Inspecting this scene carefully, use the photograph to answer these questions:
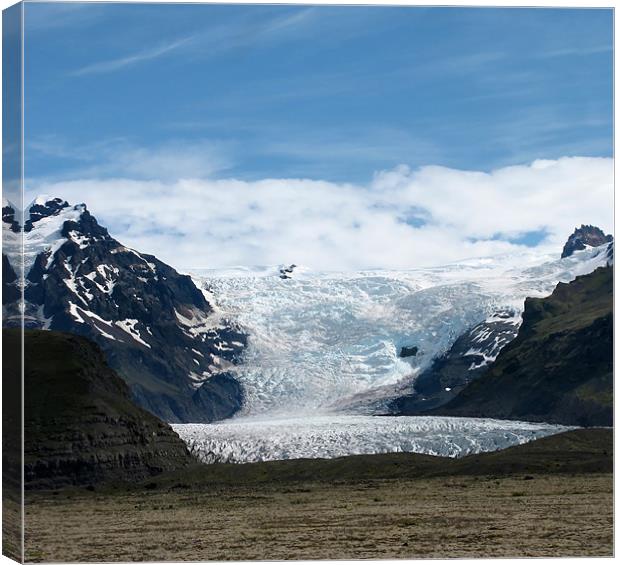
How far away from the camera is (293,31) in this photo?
4294 cm

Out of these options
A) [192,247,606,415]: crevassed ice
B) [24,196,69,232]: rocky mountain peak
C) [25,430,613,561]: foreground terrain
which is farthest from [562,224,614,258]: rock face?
[24,196,69,232]: rocky mountain peak

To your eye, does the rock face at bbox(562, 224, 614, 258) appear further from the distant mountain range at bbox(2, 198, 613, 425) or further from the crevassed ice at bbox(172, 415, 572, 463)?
A: the crevassed ice at bbox(172, 415, 572, 463)

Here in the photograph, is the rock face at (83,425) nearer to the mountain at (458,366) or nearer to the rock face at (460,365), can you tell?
the mountain at (458,366)

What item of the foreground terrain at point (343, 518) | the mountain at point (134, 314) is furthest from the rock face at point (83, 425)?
the foreground terrain at point (343, 518)

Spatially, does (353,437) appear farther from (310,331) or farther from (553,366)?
(310,331)

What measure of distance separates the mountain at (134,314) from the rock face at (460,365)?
413 inches

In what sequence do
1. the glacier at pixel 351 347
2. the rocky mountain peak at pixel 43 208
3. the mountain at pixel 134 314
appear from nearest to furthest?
the rocky mountain peak at pixel 43 208 → the mountain at pixel 134 314 → the glacier at pixel 351 347

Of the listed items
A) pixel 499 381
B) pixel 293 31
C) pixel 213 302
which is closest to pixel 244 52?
pixel 293 31

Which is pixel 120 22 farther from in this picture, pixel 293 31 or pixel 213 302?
pixel 213 302

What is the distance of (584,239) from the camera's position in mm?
54688

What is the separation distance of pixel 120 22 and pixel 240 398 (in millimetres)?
50600

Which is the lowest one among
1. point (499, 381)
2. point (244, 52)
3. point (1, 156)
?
point (499, 381)

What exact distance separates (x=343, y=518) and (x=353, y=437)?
1097 inches

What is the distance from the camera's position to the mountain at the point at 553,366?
69375 millimetres
